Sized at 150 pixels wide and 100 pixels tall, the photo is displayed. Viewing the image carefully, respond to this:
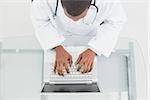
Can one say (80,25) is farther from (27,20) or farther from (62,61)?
(27,20)

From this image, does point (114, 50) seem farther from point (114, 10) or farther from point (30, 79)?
point (30, 79)

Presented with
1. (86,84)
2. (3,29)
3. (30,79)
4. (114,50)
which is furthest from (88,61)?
(3,29)

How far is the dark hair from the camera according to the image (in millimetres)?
928

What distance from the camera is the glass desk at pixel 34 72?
128cm

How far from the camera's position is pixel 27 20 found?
4.31 ft

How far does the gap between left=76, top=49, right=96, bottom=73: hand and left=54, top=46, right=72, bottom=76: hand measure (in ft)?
0.13

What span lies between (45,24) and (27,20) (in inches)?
9.5

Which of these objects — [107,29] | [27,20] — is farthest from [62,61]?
[27,20]

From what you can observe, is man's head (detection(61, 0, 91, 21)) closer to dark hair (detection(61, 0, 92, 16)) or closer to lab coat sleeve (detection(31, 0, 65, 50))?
dark hair (detection(61, 0, 92, 16))

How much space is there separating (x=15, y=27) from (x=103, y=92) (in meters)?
0.49

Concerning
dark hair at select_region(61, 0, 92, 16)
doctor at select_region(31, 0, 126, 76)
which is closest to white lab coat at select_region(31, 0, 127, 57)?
doctor at select_region(31, 0, 126, 76)

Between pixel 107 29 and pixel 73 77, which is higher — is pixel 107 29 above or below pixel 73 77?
above

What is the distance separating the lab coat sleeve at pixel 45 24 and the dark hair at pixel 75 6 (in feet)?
0.45

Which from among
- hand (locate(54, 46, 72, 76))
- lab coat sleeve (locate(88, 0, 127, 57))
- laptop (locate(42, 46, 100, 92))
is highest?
lab coat sleeve (locate(88, 0, 127, 57))
